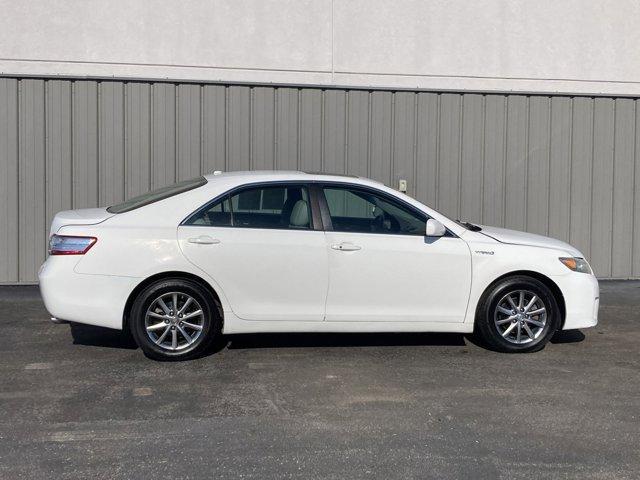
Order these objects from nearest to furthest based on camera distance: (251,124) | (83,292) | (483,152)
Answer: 1. (83,292)
2. (251,124)
3. (483,152)

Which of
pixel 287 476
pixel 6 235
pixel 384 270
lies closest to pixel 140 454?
pixel 287 476

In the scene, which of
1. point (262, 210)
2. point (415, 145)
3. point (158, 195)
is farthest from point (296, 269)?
point (415, 145)

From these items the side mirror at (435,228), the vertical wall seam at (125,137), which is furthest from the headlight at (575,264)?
the vertical wall seam at (125,137)

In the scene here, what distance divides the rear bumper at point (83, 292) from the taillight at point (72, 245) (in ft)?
0.15

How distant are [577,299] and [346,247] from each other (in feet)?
6.76

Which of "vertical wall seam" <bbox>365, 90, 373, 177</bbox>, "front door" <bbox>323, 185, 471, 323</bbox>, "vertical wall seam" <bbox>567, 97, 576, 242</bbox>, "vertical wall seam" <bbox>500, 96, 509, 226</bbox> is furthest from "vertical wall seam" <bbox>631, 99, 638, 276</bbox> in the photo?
"front door" <bbox>323, 185, 471, 323</bbox>

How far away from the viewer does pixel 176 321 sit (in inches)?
277

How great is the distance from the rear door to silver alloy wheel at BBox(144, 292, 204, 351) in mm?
295

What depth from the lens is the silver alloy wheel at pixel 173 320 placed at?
23.0 feet

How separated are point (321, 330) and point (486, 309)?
1.39 metres

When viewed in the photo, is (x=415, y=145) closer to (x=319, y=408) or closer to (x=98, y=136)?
(x=98, y=136)

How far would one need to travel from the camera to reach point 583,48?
11.9m

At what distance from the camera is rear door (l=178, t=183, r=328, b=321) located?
7027 mm

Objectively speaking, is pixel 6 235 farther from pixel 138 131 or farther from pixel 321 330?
pixel 321 330
